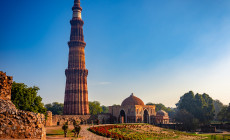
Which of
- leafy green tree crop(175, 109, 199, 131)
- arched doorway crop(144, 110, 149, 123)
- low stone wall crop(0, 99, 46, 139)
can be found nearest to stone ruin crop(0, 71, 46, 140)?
low stone wall crop(0, 99, 46, 139)

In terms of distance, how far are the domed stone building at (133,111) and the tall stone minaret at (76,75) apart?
10.1m

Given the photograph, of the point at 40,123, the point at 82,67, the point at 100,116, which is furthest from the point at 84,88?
the point at 40,123

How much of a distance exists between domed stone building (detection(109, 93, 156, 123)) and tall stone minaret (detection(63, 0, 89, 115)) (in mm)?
10073

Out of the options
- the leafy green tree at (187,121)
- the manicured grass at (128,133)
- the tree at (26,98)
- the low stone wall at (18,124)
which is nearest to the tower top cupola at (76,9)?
the tree at (26,98)

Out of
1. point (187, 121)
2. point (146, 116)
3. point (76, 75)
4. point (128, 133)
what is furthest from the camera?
point (76, 75)

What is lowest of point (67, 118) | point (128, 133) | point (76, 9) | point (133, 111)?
point (128, 133)

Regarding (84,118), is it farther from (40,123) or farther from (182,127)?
(40,123)

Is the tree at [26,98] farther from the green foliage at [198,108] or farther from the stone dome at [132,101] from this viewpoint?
the green foliage at [198,108]

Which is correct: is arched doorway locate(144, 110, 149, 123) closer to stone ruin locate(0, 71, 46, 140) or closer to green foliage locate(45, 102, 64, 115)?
green foliage locate(45, 102, 64, 115)

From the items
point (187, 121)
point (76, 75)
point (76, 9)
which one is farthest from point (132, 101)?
point (76, 9)

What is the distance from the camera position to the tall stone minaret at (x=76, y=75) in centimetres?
5912

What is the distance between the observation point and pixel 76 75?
60750 millimetres

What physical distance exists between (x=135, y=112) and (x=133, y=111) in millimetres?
763

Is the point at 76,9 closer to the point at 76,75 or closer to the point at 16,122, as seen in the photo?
the point at 76,75
